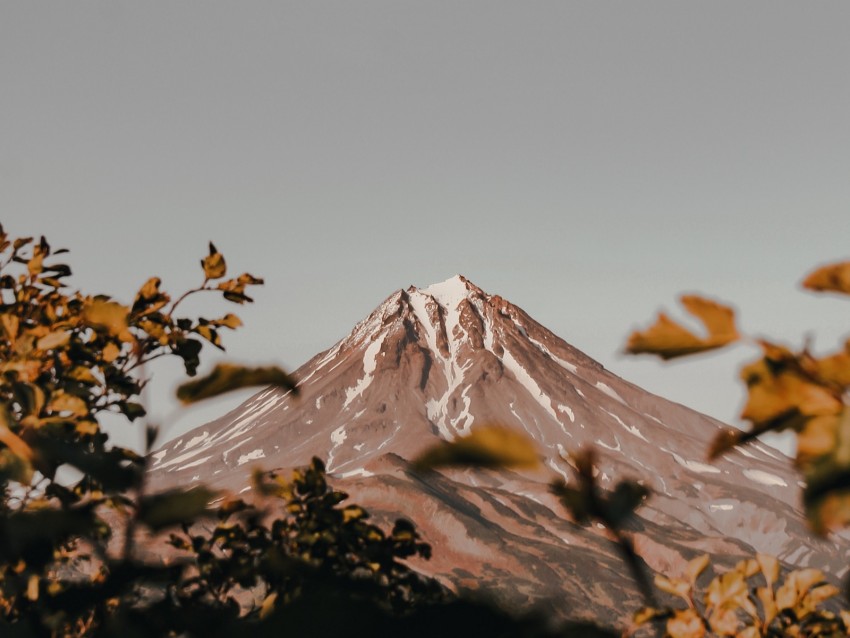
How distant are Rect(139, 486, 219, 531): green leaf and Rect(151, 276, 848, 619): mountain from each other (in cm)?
→ 4700

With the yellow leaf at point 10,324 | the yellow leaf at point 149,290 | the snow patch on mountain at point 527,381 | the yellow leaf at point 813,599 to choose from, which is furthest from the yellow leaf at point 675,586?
the snow patch on mountain at point 527,381

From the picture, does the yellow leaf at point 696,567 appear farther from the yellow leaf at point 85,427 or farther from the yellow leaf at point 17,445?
the yellow leaf at point 85,427

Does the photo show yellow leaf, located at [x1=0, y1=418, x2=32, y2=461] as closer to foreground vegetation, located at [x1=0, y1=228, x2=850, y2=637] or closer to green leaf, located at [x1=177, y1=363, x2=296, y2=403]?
foreground vegetation, located at [x1=0, y1=228, x2=850, y2=637]

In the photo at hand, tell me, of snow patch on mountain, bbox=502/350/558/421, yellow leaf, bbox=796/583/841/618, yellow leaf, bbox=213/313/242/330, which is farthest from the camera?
snow patch on mountain, bbox=502/350/558/421

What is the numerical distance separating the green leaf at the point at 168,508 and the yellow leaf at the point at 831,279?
2.55ft

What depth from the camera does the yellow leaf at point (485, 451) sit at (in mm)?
786

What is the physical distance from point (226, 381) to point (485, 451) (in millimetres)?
522

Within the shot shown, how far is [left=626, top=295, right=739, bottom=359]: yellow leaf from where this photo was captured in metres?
0.84

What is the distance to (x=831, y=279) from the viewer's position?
85 cm

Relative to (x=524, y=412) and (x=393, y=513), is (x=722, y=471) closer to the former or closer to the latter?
(x=524, y=412)

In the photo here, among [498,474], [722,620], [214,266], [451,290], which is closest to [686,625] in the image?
[722,620]

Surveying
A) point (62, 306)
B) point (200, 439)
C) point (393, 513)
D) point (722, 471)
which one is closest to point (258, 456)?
point (200, 439)

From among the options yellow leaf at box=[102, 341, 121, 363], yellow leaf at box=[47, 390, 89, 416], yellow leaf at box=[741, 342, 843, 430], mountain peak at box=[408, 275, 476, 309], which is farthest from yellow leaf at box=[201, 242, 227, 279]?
mountain peak at box=[408, 275, 476, 309]

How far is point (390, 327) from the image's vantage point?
368ft
